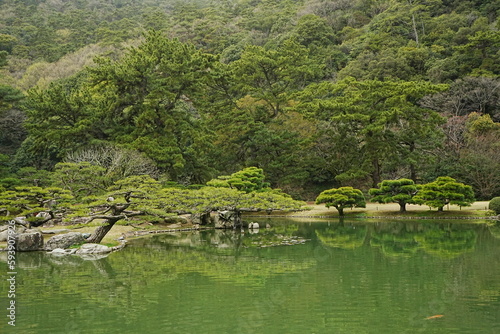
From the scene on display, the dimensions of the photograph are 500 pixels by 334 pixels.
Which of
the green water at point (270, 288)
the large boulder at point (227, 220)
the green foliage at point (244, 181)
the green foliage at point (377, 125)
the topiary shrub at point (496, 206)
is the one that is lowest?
the green water at point (270, 288)

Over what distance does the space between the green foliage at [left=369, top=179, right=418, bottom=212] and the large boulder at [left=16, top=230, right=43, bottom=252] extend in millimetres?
16230

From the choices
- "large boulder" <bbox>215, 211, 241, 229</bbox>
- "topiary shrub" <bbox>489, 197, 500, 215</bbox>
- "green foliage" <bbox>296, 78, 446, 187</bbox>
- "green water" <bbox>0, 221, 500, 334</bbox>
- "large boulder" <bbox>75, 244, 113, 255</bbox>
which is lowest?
"green water" <bbox>0, 221, 500, 334</bbox>

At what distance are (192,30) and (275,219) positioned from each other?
3781cm

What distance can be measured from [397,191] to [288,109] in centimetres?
1051

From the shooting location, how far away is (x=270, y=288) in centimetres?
838

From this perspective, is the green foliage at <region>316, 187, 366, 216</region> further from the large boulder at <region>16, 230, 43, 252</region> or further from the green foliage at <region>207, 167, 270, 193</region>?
the large boulder at <region>16, 230, 43, 252</region>

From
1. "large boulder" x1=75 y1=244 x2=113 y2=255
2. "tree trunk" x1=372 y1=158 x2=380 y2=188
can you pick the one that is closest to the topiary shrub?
"tree trunk" x1=372 y1=158 x2=380 y2=188

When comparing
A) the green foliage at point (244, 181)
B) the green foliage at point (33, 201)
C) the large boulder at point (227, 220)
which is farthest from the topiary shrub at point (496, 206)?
the green foliage at point (33, 201)

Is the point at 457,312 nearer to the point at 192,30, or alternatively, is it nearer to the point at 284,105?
the point at 284,105

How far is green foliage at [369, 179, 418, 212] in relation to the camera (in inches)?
863

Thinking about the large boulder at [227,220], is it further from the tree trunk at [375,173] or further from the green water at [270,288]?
the tree trunk at [375,173]

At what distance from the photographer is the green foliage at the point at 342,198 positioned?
22.6 metres

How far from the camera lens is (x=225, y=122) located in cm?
3056

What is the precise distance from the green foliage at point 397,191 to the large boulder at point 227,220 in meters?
8.06
